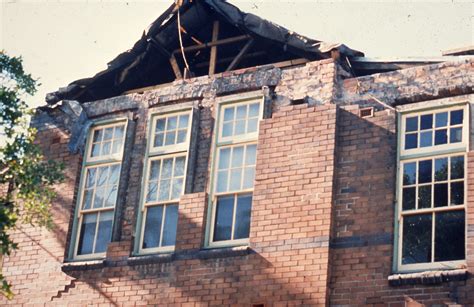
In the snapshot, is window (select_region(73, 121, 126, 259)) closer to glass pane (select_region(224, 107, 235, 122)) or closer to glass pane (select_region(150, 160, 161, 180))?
glass pane (select_region(150, 160, 161, 180))

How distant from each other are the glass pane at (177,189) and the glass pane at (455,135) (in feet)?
15.3

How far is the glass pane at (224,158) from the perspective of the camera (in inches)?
773

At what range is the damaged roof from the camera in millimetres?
20656

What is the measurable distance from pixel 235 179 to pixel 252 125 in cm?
99

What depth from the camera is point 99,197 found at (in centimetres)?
2062

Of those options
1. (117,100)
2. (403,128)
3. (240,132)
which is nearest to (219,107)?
(240,132)

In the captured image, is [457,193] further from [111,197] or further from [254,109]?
[111,197]

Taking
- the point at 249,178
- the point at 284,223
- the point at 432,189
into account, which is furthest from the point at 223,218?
the point at 432,189

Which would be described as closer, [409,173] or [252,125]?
[409,173]

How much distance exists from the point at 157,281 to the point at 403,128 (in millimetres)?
4662

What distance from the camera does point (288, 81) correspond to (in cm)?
1967

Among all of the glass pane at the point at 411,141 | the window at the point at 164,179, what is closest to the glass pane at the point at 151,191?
the window at the point at 164,179

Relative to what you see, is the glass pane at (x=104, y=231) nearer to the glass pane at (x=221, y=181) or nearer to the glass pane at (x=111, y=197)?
the glass pane at (x=111, y=197)

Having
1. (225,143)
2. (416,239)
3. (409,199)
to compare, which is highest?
(225,143)
